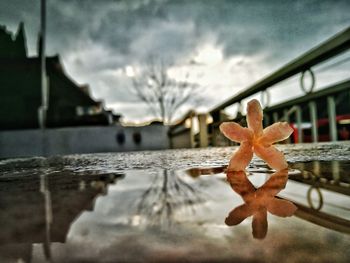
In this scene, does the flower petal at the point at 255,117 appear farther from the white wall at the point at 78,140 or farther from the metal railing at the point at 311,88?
the white wall at the point at 78,140

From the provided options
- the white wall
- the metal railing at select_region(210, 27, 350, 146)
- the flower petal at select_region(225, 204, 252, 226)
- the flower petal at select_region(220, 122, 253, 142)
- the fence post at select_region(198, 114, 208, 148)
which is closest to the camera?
the flower petal at select_region(225, 204, 252, 226)

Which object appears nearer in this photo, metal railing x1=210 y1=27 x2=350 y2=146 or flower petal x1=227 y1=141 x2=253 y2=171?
flower petal x1=227 y1=141 x2=253 y2=171

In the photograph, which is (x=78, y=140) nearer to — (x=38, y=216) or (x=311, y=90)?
(x=311, y=90)

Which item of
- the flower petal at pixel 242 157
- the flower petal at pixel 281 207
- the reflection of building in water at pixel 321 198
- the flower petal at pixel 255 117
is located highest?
the flower petal at pixel 255 117

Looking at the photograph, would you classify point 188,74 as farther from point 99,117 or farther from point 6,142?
point 6,142

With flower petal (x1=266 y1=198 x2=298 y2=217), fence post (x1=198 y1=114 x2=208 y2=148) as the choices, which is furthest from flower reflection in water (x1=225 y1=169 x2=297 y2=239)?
fence post (x1=198 y1=114 x2=208 y2=148)

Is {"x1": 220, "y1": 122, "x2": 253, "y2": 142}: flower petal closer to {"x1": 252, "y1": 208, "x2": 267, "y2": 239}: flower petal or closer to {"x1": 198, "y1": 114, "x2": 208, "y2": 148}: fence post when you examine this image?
{"x1": 252, "y1": 208, "x2": 267, "y2": 239}: flower petal

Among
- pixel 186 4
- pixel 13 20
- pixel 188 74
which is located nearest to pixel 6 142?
pixel 13 20

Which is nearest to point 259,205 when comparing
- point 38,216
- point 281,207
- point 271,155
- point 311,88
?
point 281,207

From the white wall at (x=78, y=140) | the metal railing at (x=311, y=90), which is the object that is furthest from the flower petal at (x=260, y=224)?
the white wall at (x=78, y=140)
